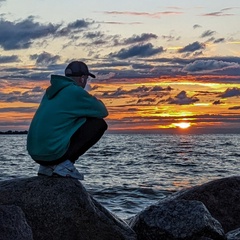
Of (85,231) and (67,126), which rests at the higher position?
(67,126)

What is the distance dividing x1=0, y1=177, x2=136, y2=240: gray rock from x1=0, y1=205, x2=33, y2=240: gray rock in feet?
3.58

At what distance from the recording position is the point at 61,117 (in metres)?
8.17

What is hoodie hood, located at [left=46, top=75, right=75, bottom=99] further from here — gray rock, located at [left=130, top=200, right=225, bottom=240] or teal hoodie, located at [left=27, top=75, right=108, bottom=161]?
gray rock, located at [left=130, top=200, right=225, bottom=240]

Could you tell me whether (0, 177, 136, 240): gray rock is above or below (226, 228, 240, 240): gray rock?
above

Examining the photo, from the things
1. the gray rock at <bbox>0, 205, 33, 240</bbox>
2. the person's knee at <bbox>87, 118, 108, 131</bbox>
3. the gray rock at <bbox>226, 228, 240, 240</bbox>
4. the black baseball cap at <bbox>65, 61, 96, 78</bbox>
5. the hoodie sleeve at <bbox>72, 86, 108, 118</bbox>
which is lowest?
the gray rock at <bbox>226, 228, 240, 240</bbox>

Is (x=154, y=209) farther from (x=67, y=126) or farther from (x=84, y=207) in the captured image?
(x=67, y=126)

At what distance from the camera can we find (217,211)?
10.6 meters

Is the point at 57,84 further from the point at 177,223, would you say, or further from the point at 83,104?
the point at 177,223

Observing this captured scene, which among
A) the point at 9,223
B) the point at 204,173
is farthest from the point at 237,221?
the point at 204,173

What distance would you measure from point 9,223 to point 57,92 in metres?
2.34

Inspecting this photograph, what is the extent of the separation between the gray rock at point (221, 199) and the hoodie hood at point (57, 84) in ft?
11.1

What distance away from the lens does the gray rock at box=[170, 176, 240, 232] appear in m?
10.6

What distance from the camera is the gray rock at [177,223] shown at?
830cm

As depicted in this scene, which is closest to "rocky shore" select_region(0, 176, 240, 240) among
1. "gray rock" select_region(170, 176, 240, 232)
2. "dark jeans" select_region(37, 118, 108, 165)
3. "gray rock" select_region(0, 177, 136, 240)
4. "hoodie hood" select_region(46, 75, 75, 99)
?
"gray rock" select_region(0, 177, 136, 240)
